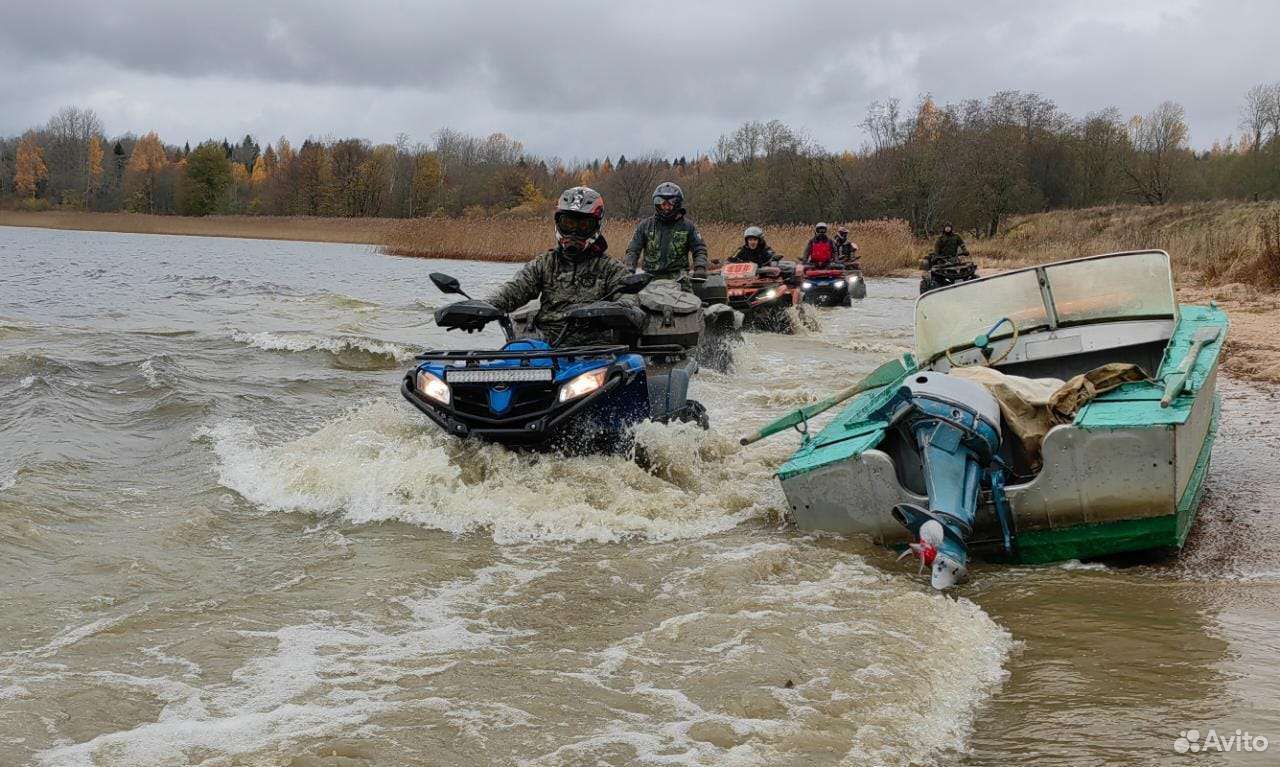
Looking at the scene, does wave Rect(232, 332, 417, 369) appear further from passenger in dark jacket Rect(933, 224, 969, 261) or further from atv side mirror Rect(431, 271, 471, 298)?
passenger in dark jacket Rect(933, 224, 969, 261)

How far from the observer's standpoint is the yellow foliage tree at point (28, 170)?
11147cm

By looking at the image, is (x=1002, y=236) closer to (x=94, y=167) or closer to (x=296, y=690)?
(x=296, y=690)

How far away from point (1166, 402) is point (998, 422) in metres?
0.80

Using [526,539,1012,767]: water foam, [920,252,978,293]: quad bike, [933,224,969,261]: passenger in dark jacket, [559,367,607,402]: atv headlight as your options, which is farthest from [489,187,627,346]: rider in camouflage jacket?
[933,224,969,261]: passenger in dark jacket

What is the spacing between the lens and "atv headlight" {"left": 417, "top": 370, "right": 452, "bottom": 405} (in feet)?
23.1

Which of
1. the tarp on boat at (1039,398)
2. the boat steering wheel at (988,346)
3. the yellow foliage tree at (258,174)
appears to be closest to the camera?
the tarp on boat at (1039,398)

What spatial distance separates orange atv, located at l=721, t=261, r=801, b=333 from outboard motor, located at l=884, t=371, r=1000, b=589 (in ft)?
39.0

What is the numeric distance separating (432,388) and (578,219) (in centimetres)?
195

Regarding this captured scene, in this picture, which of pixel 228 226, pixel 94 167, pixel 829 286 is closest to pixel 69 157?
pixel 94 167

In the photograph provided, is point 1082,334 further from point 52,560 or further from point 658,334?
point 52,560

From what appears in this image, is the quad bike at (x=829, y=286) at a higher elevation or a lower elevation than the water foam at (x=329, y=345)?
higher

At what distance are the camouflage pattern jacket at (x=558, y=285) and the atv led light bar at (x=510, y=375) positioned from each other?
1397 millimetres

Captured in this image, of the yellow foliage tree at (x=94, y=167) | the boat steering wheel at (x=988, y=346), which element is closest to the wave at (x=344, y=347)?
the boat steering wheel at (x=988, y=346)

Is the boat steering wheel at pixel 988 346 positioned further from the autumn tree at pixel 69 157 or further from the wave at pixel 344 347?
the autumn tree at pixel 69 157
